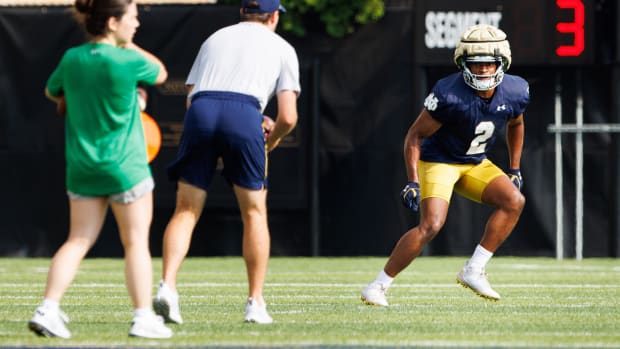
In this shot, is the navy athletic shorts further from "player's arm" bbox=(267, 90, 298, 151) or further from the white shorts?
the white shorts

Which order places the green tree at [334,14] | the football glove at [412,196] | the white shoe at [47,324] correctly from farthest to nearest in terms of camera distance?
the green tree at [334,14] → the football glove at [412,196] → the white shoe at [47,324]

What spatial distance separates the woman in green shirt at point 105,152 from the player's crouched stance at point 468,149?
2368 mm

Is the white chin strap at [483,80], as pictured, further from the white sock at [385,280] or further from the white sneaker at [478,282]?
the white sock at [385,280]

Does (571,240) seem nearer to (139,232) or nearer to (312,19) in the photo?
(312,19)

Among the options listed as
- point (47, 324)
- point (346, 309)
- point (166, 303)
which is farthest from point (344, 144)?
point (47, 324)

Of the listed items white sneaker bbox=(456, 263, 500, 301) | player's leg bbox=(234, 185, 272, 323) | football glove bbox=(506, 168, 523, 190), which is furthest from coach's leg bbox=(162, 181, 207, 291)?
football glove bbox=(506, 168, 523, 190)

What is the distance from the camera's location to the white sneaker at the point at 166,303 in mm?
6438

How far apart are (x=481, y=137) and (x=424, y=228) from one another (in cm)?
71

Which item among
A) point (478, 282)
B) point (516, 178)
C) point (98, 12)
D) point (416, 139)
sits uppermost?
point (98, 12)

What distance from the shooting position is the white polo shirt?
657 cm

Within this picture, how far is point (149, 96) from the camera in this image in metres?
13.8

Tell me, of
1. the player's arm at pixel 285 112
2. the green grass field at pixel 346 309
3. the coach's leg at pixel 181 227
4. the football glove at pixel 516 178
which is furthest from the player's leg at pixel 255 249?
the football glove at pixel 516 178

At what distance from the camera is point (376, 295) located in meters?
7.96

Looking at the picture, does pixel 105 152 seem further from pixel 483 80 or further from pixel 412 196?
pixel 483 80
